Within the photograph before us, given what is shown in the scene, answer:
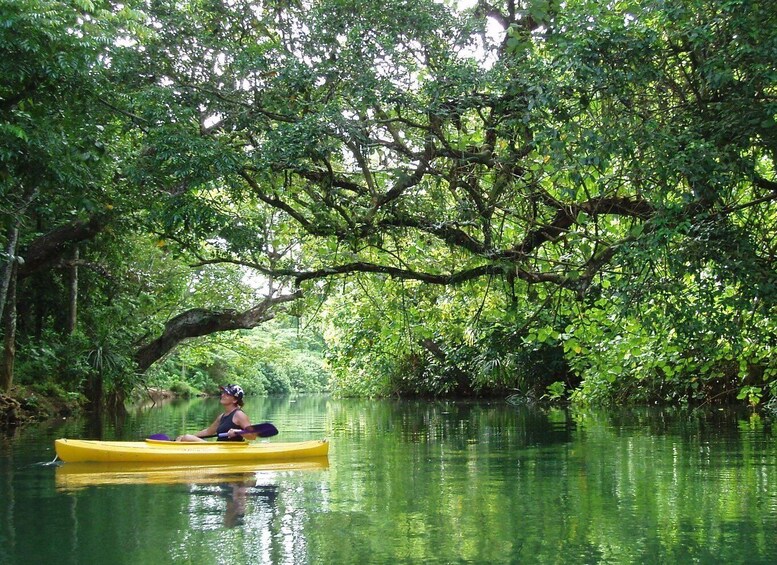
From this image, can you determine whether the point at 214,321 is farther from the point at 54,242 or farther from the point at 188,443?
the point at 188,443

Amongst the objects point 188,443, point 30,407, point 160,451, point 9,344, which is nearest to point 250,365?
point 30,407

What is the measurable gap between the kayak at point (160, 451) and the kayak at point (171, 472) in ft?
0.18

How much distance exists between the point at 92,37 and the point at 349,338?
14.6 metres

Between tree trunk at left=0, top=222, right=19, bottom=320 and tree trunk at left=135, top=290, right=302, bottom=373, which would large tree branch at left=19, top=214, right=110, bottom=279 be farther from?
tree trunk at left=135, top=290, right=302, bottom=373

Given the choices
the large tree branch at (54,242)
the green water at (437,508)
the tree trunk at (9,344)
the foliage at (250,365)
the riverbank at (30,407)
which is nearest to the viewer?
the green water at (437,508)

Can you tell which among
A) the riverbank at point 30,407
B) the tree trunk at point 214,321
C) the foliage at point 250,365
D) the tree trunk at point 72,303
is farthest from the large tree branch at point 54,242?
the foliage at point 250,365

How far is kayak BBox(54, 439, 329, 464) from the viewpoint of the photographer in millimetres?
8930

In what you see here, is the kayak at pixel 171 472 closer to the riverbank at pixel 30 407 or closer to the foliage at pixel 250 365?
the riverbank at pixel 30 407

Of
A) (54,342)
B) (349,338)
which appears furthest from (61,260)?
(349,338)

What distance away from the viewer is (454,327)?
1526 cm

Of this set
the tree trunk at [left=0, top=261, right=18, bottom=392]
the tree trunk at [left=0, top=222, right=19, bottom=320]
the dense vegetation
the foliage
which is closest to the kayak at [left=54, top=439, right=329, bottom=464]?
the dense vegetation

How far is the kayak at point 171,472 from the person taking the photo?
7.95 m

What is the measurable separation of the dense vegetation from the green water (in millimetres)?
1600

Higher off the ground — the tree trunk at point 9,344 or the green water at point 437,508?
the tree trunk at point 9,344
